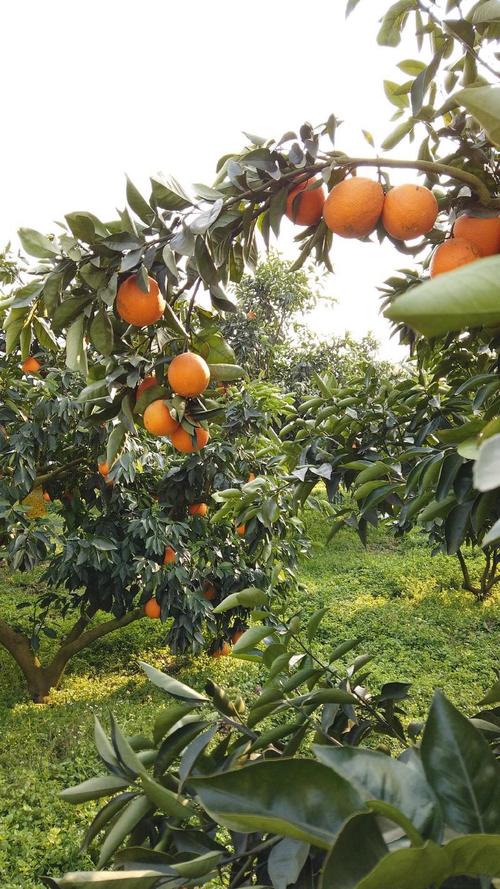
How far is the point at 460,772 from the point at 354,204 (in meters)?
0.68

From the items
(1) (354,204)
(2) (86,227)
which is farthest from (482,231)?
(2) (86,227)

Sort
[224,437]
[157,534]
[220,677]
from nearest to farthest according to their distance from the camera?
[157,534]
[224,437]
[220,677]

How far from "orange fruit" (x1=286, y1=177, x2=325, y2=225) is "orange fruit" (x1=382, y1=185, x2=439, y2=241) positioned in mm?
118

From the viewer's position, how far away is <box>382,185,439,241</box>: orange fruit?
0.82m

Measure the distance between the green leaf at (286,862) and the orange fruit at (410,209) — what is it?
745 mm

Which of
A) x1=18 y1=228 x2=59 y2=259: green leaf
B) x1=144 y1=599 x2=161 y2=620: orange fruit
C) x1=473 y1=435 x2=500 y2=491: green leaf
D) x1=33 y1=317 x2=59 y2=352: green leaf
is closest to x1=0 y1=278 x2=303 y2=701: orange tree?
x1=144 y1=599 x2=161 y2=620: orange fruit

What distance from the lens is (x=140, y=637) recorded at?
5797 mm

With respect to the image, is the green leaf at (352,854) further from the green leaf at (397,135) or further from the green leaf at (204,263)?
the green leaf at (397,135)

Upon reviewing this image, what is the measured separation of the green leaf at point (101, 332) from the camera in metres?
0.96

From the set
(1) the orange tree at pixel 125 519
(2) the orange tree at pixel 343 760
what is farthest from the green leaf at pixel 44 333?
(1) the orange tree at pixel 125 519

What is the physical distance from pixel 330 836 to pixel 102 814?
41cm

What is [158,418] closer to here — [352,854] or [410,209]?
[410,209]

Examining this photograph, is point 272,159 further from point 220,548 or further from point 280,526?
point 220,548

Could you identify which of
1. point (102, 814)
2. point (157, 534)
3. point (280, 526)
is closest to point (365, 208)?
point (102, 814)
